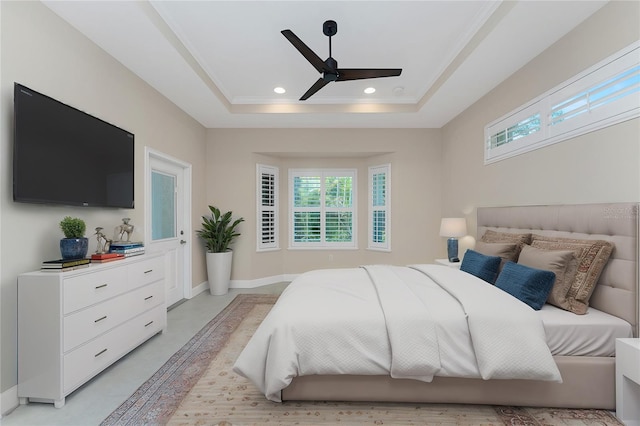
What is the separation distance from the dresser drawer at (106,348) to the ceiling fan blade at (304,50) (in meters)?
2.66

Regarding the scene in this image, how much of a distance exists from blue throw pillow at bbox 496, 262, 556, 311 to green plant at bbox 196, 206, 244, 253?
3811 millimetres

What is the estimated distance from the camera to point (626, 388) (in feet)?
5.55

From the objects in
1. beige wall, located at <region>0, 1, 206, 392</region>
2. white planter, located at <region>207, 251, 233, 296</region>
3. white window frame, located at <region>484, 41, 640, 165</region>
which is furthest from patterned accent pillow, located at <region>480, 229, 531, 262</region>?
beige wall, located at <region>0, 1, 206, 392</region>

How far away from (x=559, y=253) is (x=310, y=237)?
13.2 ft

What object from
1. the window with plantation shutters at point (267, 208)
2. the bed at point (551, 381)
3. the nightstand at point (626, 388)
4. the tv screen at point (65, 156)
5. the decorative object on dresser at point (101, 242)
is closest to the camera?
the nightstand at point (626, 388)

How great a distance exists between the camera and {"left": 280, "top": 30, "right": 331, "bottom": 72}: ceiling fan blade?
221 centimetres

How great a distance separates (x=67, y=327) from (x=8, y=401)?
1.81 feet

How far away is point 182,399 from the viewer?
197 cm

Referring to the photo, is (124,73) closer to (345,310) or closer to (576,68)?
(345,310)

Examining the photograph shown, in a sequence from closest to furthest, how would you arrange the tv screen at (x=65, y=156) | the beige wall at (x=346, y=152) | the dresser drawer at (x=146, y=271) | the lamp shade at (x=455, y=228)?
the tv screen at (x=65, y=156) → the dresser drawer at (x=146, y=271) → the lamp shade at (x=455, y=228) → the beige wall at (x=346, y=152)

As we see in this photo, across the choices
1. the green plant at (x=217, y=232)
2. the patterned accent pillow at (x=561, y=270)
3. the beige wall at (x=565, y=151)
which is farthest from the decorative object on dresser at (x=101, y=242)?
the beige wall at (x=565, y=151)

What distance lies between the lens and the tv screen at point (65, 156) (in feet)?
6.13

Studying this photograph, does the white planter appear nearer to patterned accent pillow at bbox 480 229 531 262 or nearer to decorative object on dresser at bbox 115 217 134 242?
decorative object on dresser at bbox 115 217 134 242

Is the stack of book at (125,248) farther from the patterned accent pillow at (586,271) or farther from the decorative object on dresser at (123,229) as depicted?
the patterned accent pillow at (586,271)
